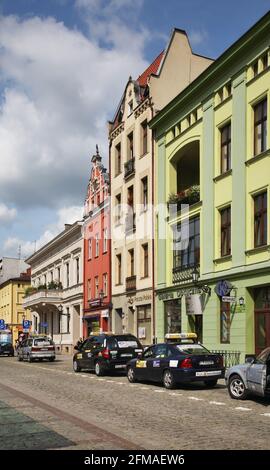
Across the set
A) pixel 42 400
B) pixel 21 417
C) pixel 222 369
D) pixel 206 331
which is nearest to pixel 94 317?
pixel 206 331

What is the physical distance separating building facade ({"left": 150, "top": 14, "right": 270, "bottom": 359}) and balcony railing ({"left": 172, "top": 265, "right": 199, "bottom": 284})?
0.05 metres

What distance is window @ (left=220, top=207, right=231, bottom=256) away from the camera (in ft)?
86.0

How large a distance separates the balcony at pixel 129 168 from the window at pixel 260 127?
46.1ft

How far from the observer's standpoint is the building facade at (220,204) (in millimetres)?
23828

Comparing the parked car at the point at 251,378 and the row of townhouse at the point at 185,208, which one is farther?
the row of townhouse at the point at 185,208

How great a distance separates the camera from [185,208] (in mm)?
30250

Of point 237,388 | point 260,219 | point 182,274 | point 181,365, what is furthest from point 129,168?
point 237,388

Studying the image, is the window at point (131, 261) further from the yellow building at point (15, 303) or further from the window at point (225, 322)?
the yellow building at point (15, 303)

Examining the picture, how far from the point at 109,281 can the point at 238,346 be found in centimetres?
1800

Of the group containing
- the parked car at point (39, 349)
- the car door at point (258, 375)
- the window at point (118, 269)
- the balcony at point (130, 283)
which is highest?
the window at point (118, 269)

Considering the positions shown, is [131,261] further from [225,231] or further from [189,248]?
[225,231]

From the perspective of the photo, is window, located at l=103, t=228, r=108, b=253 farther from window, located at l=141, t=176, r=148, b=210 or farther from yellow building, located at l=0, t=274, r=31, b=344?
yellow building, located at l=0, t=274, r=31, b=344

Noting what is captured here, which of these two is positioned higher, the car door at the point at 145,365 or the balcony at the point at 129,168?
the balcony at the point at 129,168

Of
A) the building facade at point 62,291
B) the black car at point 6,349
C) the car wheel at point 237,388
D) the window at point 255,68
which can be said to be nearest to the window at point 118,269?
the building facade at point 62,291
